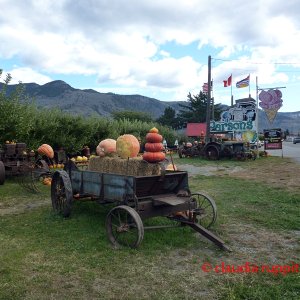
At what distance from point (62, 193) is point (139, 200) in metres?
2.42

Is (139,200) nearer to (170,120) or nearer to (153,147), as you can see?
(153,147)

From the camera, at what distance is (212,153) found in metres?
24.0

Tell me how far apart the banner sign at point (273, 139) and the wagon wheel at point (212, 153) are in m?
4.55

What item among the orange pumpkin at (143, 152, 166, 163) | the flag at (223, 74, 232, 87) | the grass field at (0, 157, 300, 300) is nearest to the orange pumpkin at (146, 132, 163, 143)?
the orange pumpkin at (143, 152, 166, 163)

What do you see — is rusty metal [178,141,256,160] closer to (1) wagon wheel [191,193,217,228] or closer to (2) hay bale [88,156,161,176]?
(1) wagon wheel [191,193,217,228]

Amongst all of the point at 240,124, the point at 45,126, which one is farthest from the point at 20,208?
the point at 240,124

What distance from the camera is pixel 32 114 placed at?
1812cm

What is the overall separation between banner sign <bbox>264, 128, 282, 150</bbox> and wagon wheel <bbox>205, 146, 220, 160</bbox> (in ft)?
14.9

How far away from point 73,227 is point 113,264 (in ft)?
7.21

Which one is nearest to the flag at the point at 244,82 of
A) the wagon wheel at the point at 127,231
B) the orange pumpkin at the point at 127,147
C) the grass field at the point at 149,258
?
the grass field at the point at 149,258

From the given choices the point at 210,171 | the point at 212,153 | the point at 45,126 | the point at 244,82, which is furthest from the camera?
the point at 244,82

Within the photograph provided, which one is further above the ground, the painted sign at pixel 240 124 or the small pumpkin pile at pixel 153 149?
the painted sign at pixel 240 124

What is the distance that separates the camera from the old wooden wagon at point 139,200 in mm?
6109

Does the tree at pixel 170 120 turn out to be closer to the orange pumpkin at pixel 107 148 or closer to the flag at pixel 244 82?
the flag at pixel 244 82
